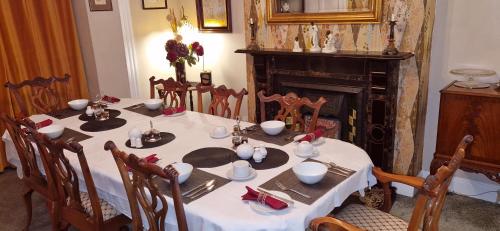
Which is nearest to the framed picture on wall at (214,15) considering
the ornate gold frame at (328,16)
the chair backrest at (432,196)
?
the ornate gold frame at (328,16)

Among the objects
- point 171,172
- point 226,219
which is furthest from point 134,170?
point 226,219

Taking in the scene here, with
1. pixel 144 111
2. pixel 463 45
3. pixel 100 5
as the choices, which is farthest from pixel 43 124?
pixel 463 45

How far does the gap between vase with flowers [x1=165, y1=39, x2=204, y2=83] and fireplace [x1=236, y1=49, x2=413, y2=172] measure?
2.58ft

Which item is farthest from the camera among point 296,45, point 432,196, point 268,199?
point 296,45

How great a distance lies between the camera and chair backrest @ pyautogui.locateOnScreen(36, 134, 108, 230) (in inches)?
72.4

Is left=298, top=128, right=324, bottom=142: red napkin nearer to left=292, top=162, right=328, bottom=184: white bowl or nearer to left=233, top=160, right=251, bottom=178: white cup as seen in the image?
left=292, top=162, right=328, bottom=184: white bowl

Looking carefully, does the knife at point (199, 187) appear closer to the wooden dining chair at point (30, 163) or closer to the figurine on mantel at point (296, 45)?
the wooden dining chair at point (30, 163)

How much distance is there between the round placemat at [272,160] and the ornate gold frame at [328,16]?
1451 mm

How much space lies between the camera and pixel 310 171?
1750 millimetres

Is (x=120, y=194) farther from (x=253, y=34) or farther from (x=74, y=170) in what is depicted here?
(x=253, y=34)

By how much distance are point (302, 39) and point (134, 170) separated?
2.22 meters

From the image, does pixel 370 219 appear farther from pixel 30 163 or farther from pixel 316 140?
pixel 30 163

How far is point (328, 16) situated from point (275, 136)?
133cm

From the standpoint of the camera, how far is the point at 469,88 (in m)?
2.65
